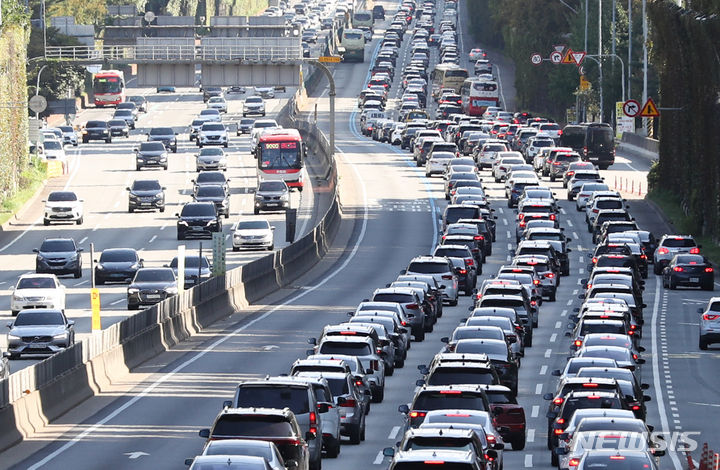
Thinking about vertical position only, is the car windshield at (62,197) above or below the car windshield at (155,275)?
below

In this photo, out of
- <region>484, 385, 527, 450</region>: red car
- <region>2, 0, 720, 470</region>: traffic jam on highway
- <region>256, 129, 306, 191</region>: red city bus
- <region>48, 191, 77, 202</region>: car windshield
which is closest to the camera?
<region>2, 0, 720, 470</region>: traffic jam on highway

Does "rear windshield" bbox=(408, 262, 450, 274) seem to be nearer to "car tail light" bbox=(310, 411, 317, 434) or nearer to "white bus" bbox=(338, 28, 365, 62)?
"car tail light" bbox=(310, 411, 317, 434)

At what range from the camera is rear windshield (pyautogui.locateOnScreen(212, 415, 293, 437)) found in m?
24.8

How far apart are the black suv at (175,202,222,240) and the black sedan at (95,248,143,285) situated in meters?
12.5

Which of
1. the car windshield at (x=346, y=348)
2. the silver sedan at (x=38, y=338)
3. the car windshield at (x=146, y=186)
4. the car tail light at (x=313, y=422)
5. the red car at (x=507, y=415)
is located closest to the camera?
the car tail light at (x=313, y=422)

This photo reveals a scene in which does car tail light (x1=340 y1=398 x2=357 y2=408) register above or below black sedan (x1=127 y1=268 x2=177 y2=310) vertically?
above

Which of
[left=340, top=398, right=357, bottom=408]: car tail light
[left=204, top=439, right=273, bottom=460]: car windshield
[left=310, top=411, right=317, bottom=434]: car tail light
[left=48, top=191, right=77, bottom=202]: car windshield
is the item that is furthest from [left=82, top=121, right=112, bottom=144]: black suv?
[left=204, top=439, right=273, bottom=460]: car windshield

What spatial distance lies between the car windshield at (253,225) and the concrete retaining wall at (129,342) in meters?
2.20

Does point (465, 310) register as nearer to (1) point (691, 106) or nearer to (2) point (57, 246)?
(2) point (57, 246)

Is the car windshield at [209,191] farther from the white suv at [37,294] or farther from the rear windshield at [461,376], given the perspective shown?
the rear windshield at [461,376]

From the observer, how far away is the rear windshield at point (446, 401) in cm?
2853

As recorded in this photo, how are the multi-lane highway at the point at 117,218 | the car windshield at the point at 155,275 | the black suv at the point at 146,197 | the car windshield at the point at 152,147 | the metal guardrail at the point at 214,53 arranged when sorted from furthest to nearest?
the metal guardrail at the point at 214,53 < the car windshield at the point at 152,147 < the black suv at the point at 146,197 < the multi-lane highway at the point at 117,218 < the car windshield at the point at 155,275

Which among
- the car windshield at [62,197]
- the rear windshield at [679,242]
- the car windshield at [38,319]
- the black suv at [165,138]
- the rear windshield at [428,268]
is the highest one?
the car windshield at [38,319]

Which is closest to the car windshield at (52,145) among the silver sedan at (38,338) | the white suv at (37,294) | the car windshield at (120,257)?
the car windshield at (120,257)
